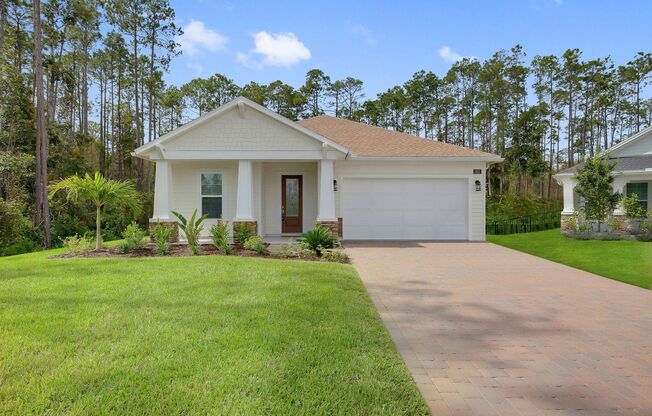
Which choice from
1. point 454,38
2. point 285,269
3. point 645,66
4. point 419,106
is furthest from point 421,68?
point 285,269

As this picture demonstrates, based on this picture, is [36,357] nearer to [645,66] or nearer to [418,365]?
[418,365]

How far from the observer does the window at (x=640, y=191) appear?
17.1 metres

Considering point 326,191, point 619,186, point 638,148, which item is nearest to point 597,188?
point 619,186

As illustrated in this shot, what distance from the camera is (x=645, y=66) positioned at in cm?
3575

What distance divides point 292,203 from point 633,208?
1381 centimetres

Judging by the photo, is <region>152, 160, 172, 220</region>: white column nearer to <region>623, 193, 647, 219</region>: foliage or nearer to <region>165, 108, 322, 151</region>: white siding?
<region>165, 108, 322, 151</region>: white siding

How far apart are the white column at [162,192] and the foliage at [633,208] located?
17704mm

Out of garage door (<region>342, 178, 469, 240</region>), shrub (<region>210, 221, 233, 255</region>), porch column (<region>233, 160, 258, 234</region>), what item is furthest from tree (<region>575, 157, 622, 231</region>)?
shrub (<region>210, 221, 233, 255</region>)

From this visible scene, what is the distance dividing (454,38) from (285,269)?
42.6ft

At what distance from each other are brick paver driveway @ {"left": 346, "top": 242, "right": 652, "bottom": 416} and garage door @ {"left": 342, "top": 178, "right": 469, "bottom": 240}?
5.60 m

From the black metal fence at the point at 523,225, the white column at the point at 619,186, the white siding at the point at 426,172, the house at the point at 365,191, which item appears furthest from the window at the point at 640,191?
the white siding at the point at 426,172

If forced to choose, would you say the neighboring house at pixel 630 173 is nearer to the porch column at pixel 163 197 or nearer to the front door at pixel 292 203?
the front door at pixel 292 203

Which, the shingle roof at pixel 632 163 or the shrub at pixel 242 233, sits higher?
the shingle roof at pixel 632 163

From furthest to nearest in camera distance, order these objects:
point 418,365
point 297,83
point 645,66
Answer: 1. point 297,83
2. point 645,66
3. point 418,365
